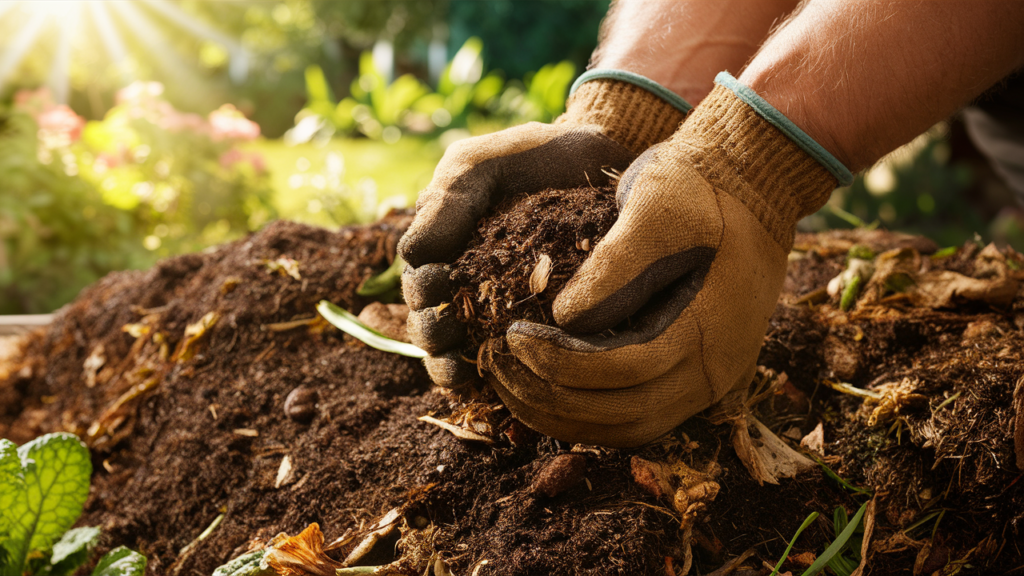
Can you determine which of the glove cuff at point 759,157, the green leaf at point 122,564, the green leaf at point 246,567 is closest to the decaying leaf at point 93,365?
the green leaf at point 122,564

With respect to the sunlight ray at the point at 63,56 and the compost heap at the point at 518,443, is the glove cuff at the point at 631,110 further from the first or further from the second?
the sunlight ray at the point at 63,56

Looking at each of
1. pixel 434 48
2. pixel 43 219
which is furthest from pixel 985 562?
pixel 434 48

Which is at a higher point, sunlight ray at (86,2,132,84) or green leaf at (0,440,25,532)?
green leaf at (0,440,25,532)

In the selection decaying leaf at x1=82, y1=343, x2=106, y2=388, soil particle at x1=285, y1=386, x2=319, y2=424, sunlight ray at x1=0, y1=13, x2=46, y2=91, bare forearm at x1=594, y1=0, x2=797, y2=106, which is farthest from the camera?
sunlight ray at x1=0, y1=13, x2=46, y2=91

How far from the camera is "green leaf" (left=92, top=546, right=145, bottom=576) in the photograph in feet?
3.76

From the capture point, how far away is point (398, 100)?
21.9 feet

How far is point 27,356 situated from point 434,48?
10821mm

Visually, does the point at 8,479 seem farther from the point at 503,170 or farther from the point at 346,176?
the point at 346,176

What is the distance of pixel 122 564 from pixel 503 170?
1071mm

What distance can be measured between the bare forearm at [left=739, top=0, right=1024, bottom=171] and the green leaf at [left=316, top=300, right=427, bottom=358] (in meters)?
0.86

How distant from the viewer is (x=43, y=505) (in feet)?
4.20

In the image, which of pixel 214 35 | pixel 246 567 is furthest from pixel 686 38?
pixel 214 35

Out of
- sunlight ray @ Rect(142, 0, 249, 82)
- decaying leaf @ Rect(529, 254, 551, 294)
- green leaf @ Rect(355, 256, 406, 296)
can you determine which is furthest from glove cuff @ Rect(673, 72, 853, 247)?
sunlight ray @ Rect(142, 0, 249, 82)

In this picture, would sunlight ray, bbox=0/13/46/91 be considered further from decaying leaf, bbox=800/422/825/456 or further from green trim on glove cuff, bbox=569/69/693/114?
decaying leaf, bbox=800/422/825/456
